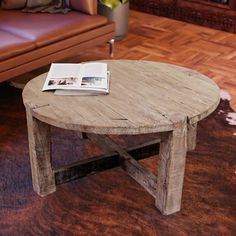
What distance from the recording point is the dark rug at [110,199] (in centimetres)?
179

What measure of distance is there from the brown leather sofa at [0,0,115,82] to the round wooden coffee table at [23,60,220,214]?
61 centimetres

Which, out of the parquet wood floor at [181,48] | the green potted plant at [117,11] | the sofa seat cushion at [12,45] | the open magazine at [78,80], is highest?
the open magazine at [78,80]

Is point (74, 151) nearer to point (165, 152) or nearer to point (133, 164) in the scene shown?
point (133, 164)

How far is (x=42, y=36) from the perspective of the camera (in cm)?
262

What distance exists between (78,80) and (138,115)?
1.08ft

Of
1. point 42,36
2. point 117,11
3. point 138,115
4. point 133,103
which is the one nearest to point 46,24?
point 42,36

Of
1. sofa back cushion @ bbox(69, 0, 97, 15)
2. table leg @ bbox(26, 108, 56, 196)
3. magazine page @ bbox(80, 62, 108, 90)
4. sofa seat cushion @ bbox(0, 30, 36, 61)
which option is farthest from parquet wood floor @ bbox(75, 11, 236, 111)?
table leg @ bbox(26, 108, 56, 196)

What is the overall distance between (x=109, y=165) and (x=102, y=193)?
13cm

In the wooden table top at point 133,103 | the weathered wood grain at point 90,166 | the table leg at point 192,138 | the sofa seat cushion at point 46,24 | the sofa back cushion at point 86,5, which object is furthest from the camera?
the sofa back cushion at point 86,5

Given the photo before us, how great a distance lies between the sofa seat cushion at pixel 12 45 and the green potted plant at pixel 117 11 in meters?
1.04

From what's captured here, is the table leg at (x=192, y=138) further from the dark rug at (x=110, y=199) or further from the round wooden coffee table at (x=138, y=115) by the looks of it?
the round wooden coffee table at (x=138, y=115)

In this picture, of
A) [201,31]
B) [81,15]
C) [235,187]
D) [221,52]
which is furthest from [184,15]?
[235,187]

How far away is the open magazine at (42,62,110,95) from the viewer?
72.9 inches

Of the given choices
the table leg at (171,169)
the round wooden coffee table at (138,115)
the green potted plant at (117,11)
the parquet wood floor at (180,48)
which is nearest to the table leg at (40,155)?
the round wooden coffee table at (138,115)
